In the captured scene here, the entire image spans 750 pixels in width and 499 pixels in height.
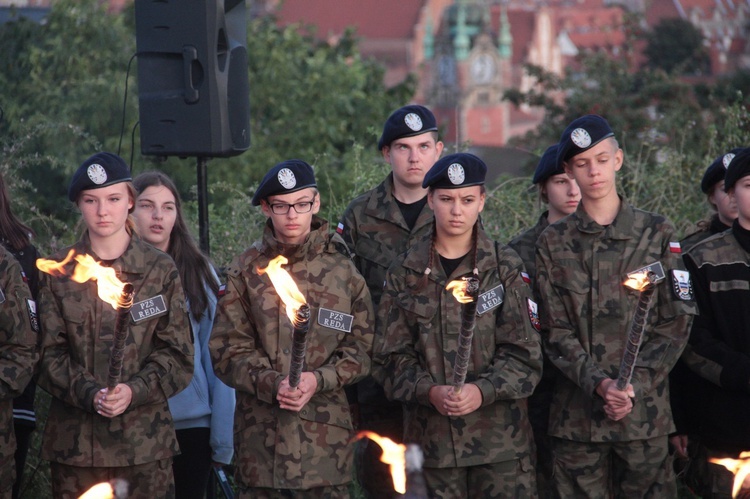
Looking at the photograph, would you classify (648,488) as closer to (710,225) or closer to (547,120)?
(710,225)

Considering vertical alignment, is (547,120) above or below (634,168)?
above

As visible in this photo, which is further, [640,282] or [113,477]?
[113,477]

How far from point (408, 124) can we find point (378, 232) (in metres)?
0.54

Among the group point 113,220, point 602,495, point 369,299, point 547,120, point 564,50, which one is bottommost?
point 602,495

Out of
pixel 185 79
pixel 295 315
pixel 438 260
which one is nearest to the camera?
pixel 295 315

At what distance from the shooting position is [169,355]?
4.72m

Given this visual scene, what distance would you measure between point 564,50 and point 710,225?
9038cm

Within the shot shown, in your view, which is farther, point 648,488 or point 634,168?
point 634,168

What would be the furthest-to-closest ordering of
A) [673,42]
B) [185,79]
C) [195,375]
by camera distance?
[673,42] < [185,79] < [195,375]

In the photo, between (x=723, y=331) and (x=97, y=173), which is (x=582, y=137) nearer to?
(x=723, y=331)

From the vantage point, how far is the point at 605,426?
15.2ft

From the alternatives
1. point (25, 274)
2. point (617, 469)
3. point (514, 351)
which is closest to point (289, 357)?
point (514, 351)

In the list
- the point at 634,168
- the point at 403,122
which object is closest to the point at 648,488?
the point at 403,122

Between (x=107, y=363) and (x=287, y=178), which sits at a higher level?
(x=287, y=178)
